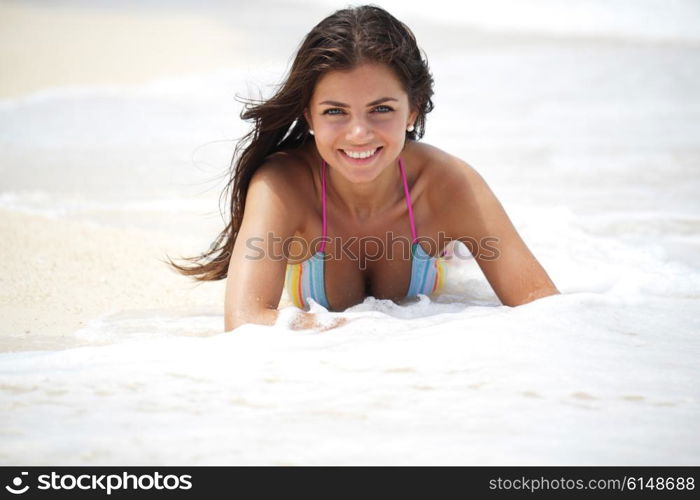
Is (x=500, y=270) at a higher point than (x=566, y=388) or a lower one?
higher

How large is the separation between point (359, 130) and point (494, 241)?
72cm

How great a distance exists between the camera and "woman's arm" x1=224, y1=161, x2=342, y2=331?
3049mm

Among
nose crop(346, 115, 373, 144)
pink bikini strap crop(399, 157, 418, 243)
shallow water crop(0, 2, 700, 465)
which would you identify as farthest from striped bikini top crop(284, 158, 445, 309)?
nose crop(346, 115, 373, 144)

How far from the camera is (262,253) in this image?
3137 millimetres

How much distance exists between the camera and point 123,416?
7.33ft

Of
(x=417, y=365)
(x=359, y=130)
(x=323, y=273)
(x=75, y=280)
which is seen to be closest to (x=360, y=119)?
(x=359, y=130)

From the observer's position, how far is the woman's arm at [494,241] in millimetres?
3355

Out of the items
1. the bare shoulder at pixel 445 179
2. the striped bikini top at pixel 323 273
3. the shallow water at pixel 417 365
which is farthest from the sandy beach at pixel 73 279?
the bare shoulder at pixel 445 179

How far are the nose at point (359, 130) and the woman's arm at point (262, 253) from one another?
1.17 feet

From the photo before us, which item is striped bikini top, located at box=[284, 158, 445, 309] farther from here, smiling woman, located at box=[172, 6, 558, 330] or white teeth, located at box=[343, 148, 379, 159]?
white teeth, located at box=[343, 148, 379, 159]
